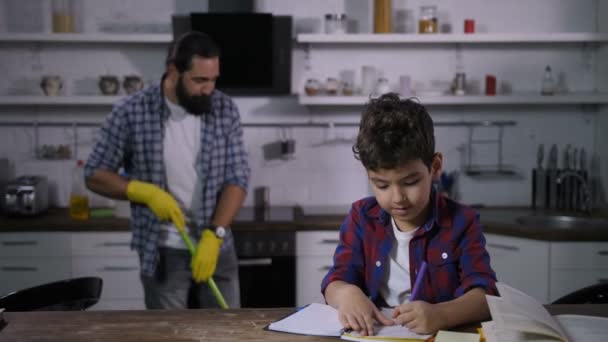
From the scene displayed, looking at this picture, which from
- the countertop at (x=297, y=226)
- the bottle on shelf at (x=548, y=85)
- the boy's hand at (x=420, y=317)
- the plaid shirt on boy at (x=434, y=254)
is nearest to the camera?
the boy's hand at (x=420, y=317)

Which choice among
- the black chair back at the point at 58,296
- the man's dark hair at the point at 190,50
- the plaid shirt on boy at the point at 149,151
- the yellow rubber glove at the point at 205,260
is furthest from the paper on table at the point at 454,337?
the man's dark hair at the point at 190,50

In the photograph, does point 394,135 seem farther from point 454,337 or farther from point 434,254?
point 454,337

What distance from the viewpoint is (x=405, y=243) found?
1.67m

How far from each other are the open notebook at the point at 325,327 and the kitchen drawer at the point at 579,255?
1.98 meters

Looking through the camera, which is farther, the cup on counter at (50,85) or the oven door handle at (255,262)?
the cup on counter at (50,85)

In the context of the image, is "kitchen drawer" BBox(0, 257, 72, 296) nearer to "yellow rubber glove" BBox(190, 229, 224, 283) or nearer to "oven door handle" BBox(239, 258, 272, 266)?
"oven door handle" BBox(239, 258, 272, 266)

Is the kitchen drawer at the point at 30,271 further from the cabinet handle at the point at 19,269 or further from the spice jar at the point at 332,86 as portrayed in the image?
the spice jar at the point at 332,86

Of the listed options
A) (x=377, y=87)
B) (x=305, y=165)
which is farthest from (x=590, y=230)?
(x=305, y=165)

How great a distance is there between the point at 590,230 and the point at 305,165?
1.58 meters

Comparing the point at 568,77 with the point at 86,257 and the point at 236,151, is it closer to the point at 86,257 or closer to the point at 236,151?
the point at 236,151

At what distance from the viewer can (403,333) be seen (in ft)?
4.69

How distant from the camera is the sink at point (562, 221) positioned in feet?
11.8

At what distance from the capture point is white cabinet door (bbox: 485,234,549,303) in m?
3.34

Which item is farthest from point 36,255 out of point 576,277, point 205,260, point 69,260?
point 576,277
